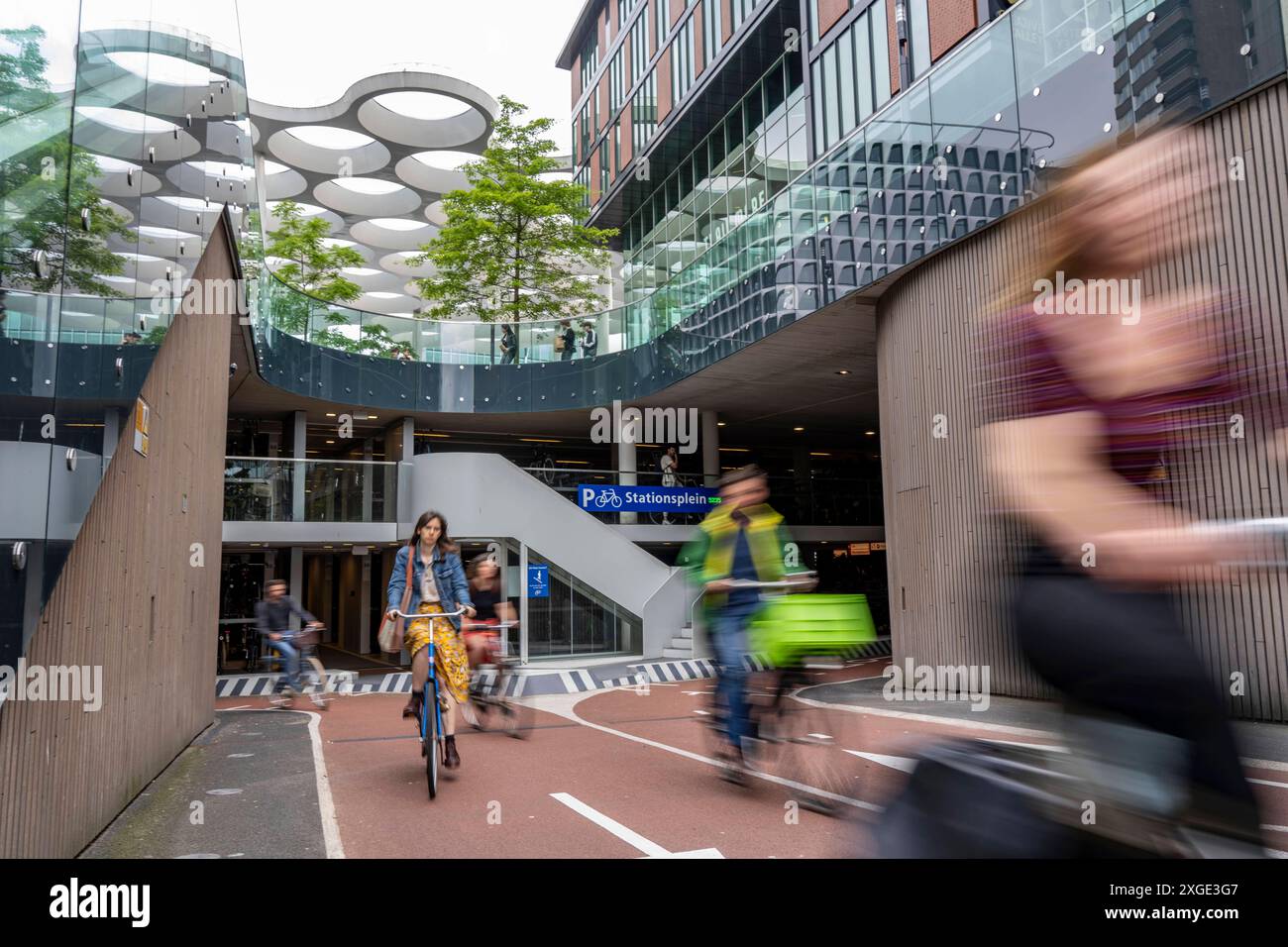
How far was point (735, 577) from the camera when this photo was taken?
5801 mm

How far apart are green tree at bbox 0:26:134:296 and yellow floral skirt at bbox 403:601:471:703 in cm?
330

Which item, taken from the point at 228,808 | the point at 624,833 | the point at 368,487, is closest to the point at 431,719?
the point at 228,808

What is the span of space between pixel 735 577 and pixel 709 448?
21271mm

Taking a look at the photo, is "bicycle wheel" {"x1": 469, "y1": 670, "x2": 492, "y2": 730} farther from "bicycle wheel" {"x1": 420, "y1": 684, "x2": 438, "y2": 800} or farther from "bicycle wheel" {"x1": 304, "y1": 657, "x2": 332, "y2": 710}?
"bicycle wheel" {"x1": 304, "y1": 657, "x2": 332, "y2": 710}

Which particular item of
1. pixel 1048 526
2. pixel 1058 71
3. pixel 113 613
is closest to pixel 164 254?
pixel 113 613

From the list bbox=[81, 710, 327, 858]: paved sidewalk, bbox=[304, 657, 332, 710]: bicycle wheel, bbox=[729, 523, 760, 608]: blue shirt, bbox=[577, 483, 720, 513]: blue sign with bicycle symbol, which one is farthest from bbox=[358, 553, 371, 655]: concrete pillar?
bbox=[729, 523, 760, 608]: blue shirt

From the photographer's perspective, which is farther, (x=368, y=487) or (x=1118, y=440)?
(x=368, y=487)

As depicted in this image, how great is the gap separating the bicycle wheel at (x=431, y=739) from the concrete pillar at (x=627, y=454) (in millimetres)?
18515

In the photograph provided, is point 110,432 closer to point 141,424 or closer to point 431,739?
point 141,424

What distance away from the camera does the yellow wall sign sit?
245 inches

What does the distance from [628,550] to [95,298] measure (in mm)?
17877

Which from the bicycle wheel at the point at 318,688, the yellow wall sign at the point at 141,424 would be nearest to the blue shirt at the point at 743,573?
the yellow wall sign at the point at 141,424

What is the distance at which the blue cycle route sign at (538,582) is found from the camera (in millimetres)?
21516
